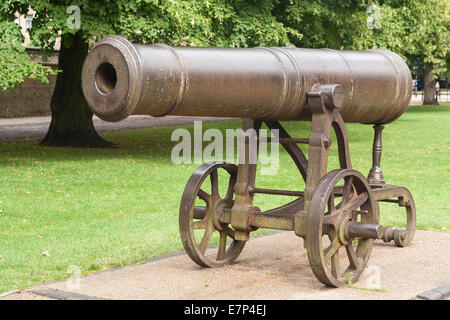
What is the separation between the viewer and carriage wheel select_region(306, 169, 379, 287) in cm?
588

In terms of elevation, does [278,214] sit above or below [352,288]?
above

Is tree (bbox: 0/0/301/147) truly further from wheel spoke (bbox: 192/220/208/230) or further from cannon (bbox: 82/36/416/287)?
wheel spoke (bbox: 192/220/208/230)

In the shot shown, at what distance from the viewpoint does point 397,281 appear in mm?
6266

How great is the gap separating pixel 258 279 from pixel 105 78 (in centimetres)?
206

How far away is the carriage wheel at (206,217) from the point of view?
6.58 m

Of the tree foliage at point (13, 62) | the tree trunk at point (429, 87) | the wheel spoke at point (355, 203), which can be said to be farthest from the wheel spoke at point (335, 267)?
the tree trunk at point (429, 87)

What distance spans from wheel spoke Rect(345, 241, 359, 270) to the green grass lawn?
6.08 feet

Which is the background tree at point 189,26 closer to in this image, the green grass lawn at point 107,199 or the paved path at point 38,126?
the green grass lawn at point 107,199

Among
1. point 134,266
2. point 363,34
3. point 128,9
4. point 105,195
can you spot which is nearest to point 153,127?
point 363,34

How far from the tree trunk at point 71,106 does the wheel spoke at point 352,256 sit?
13806mm

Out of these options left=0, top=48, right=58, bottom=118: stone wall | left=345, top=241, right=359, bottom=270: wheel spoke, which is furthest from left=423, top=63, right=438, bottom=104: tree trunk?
left=345, top=241, right=359, bottom=270: wheel spoke

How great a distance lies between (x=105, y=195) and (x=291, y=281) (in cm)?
559

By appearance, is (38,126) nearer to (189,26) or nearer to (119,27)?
(189,26)
